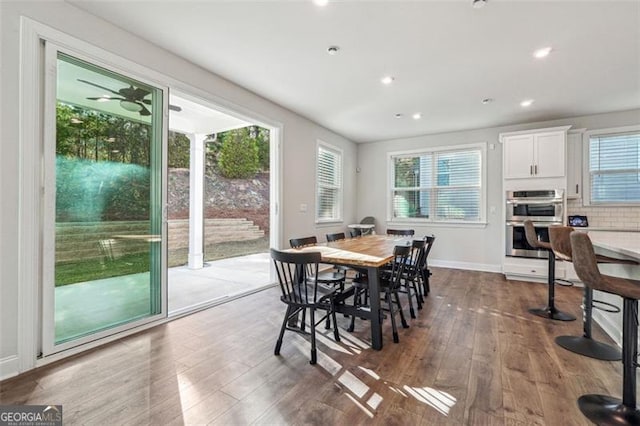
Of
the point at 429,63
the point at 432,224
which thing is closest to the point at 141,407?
the point at 429,63

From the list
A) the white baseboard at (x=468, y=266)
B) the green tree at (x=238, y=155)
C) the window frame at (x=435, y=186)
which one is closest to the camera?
the white baseboard at (x=468, y=266)

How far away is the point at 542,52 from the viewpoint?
9.46 feet

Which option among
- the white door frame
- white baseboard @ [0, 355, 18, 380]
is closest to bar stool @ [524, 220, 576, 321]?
the white door frame

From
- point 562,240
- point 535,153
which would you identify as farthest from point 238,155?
point 562,240

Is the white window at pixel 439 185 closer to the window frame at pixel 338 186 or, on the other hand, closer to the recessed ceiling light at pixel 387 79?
the window frame at pixel 338 186

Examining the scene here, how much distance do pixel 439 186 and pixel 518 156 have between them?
1.50 meters

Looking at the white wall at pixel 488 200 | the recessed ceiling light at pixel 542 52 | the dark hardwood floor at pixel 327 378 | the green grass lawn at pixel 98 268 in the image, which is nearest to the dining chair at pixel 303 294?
the dark hardwood floor at pixel 327 378

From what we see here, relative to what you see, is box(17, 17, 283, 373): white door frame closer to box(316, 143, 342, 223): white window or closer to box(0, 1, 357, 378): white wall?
box(0, 1, 357, 378): white wall

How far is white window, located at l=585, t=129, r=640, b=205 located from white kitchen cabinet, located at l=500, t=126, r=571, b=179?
644mm

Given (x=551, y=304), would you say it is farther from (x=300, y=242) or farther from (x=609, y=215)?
(x=300, y=242)

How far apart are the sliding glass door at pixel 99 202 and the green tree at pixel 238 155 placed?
599cm

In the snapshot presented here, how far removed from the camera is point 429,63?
3125 mm

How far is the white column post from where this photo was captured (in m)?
5.91

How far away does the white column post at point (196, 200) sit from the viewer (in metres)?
5.91
